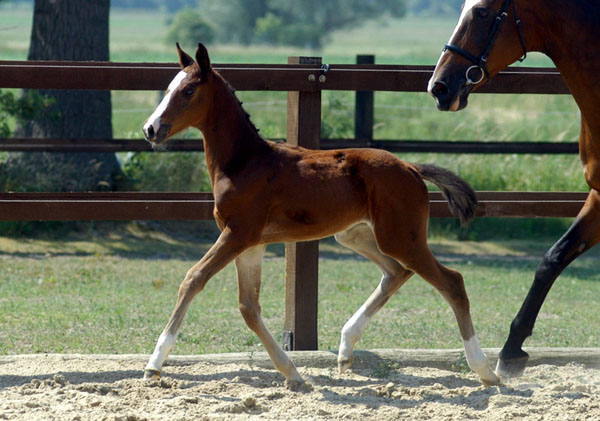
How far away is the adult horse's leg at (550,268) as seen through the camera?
4430mm

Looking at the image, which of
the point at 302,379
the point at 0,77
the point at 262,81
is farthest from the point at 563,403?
the point at 0,77

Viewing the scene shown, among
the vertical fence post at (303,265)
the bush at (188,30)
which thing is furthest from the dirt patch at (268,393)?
the bush at (188,30)

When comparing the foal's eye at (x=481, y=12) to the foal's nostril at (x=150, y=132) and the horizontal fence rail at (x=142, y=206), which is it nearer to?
the horizontal fence rail at (x=142, y=206)

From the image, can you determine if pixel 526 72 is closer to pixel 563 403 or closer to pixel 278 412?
pixel 563 403

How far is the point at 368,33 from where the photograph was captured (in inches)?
4094

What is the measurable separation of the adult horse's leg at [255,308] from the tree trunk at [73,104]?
6.66 meters

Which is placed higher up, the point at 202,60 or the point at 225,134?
the point at 202,60

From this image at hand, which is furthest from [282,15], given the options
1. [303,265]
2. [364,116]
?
[303,265]

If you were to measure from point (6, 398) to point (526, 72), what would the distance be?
3.50 m

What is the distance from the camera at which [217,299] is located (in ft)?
24.7

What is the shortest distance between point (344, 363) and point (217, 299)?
117 inches

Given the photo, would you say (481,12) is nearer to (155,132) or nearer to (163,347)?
(155,132)

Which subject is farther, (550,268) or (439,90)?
(550,268)

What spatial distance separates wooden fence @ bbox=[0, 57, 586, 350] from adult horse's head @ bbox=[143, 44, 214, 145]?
2.03ft
